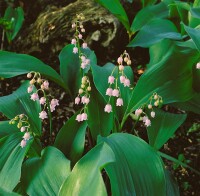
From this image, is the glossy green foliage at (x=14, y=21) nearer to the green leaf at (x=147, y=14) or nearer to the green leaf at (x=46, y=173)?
the green leaf at (x=147, y=14)

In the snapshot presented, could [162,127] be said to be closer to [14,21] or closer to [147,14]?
[147,14]

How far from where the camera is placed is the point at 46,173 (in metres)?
1.60

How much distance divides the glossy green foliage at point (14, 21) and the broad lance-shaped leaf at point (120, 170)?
186 cm

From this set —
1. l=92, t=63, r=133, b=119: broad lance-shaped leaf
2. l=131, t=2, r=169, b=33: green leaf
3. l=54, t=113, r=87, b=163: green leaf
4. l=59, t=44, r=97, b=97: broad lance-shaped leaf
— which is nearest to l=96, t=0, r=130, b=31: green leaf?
l=131, t=2, r=169, b=33: green leaf

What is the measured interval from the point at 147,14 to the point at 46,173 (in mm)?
1625

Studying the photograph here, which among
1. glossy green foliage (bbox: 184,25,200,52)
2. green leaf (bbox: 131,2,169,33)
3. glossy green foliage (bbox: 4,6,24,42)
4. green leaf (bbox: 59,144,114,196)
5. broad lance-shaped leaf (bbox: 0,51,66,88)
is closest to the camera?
green leaf (bbox: 59,144,114,196)

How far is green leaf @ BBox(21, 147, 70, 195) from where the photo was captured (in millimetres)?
1555

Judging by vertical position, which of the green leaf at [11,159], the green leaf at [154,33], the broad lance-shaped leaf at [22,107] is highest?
the green leaf at [154,33]

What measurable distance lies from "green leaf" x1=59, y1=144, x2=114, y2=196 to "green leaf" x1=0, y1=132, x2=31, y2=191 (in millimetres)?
319

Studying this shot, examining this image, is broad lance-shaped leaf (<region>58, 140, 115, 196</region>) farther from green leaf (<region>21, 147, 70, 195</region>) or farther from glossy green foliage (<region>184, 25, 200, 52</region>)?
glossy green foliage (<region>184, 25, 200, 52</region>)

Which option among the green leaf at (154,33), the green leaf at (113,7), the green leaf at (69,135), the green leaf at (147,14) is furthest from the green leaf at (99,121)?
the green leaf at (147,14)

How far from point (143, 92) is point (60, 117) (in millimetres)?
953

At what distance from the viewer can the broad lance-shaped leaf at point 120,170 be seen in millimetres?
1267

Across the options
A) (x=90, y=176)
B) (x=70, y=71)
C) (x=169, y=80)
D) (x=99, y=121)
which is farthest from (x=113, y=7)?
(x=90, y=176)
